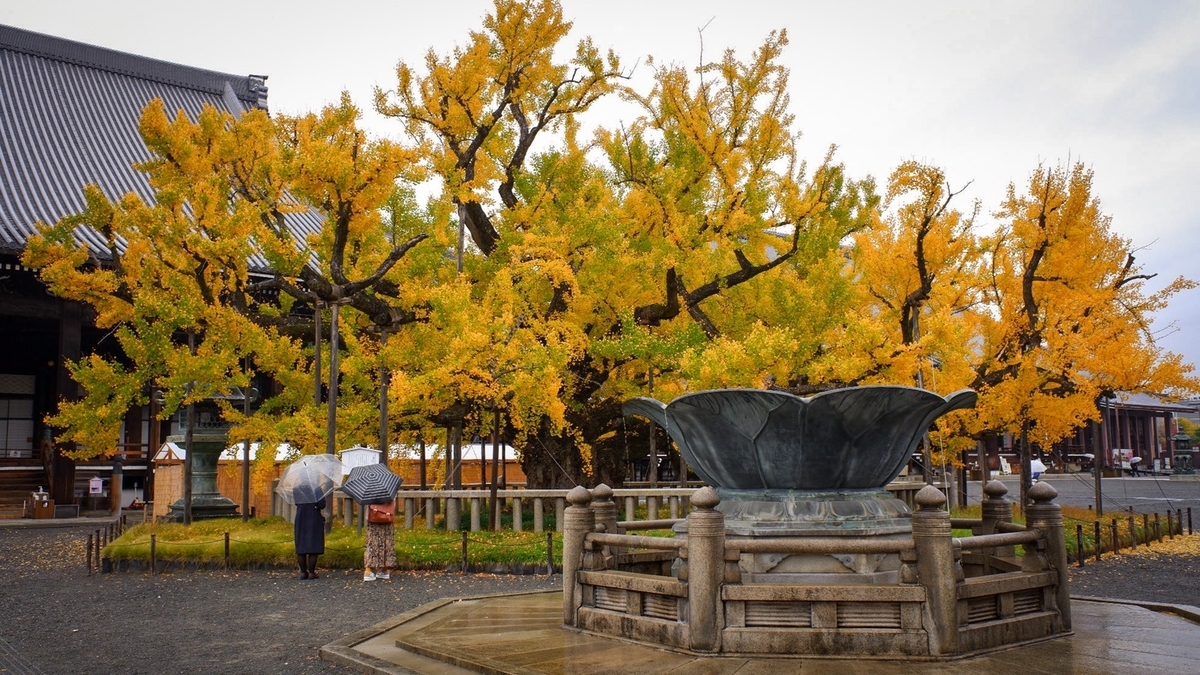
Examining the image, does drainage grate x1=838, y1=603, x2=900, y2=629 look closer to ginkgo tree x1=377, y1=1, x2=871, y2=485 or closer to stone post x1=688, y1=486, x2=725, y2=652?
stone post x1=688, y1=486, x2=725, y2=652

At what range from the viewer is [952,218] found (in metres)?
18.1

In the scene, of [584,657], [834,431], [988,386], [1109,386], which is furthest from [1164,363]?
[584,657]

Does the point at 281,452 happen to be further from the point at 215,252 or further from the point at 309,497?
the point at 309,497

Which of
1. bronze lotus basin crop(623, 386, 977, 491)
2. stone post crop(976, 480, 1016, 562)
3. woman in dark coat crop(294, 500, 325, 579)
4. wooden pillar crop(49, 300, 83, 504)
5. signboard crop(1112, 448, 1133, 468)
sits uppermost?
wooden pillar crop(49, 300, 83, 504)

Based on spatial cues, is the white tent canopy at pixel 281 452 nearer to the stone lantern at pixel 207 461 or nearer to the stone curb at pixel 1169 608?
the stone lantern at pixel 207 461

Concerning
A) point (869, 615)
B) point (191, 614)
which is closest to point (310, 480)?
point (191, 614)

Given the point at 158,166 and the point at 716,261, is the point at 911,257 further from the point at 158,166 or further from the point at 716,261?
the point at 158,166

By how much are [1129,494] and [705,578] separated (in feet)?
109

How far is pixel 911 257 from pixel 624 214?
19.0 ft

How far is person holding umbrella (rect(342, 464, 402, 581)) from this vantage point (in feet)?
42.7

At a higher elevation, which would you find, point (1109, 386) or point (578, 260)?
point (578, 260)

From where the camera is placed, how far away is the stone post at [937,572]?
6.84 meters

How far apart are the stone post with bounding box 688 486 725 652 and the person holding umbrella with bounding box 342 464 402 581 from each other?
22.6ft

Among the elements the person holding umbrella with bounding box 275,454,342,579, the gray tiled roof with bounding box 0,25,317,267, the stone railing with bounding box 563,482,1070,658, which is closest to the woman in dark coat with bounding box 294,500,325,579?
the person holding umbrella with bounding box 275,454,342,579
